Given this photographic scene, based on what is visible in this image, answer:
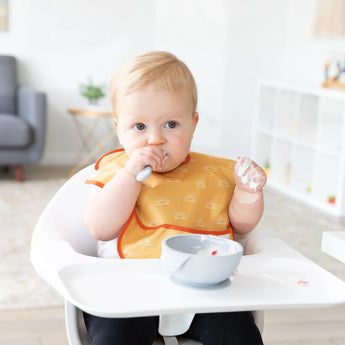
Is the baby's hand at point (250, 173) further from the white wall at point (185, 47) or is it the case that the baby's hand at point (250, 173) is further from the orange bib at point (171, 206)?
the white wall at point (185, 47)

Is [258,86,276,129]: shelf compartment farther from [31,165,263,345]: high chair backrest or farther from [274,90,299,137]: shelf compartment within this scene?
[31,165,263,345]: high chair backrest

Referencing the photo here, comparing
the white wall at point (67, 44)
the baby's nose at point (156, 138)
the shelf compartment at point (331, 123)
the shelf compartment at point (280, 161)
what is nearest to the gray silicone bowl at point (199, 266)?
the baby's nose at point (156, 138)

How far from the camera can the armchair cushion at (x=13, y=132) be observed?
4.35m

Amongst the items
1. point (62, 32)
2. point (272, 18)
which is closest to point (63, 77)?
point (62, 32)

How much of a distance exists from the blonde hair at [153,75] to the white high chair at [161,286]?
32 centimetres

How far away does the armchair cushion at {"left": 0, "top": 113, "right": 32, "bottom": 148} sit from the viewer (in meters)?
4.35

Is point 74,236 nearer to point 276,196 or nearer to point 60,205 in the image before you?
point 60,205

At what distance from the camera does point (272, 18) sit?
5398 mm

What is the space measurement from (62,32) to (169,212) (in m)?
4.04

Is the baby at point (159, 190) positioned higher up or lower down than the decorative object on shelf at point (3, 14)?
lower down

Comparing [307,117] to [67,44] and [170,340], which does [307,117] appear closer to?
[67,44]

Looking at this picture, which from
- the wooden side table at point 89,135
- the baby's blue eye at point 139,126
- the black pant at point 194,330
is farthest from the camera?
the wooden side table at point 89,135

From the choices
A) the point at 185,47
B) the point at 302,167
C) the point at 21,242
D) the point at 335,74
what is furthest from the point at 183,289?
the point at 185,47

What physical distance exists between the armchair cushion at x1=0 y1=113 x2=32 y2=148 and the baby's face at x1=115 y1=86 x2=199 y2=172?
127 inches
